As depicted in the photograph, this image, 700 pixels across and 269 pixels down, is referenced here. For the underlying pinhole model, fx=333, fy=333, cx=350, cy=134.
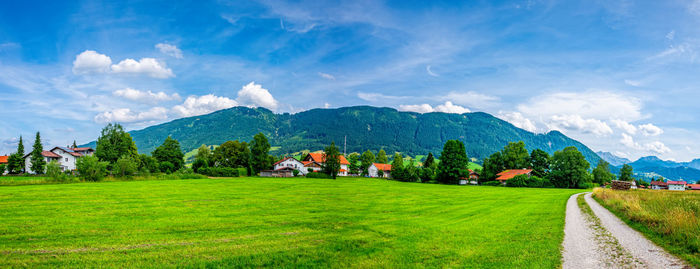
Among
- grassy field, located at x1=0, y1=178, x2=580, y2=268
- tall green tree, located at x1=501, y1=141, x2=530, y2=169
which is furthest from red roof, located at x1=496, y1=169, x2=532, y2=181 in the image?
grassy field, located at x1=0, y1=178, x2=580, y2=268

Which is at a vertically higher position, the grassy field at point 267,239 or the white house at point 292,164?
the white house at point 292,164

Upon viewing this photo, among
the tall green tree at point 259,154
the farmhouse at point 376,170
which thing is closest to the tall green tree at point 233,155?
the tall green tree at point 259,154

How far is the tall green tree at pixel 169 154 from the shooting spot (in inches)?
3063

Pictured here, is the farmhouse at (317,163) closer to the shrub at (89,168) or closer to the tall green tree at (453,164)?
the tall green tree at (453,164)

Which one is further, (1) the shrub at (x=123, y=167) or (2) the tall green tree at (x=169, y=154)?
(2) the tall green tree at (x=169, y=154)

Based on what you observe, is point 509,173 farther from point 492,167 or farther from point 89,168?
point 89,168

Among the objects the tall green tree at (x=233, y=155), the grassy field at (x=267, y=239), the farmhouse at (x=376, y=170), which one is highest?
the tall green tree at (x=233, y=155)

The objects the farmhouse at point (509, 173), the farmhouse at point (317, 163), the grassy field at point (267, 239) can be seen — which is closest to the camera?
the grassy field at point (267, 239)

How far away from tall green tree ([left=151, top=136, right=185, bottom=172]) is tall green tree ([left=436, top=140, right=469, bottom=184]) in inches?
2456

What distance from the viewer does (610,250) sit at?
10.5 m

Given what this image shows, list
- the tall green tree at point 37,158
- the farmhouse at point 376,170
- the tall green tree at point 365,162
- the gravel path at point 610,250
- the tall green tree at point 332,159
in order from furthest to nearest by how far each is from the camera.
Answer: the farmhouse at point 376,170
the tall green tree at point 365,162
the tall green tree at point 37,158
the tall green tree at point 332,159
the gravel path at point 610,250

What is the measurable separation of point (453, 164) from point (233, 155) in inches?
2032

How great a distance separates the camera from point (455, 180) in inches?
3007

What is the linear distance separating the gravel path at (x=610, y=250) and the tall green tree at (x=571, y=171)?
66.4 meters
